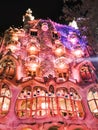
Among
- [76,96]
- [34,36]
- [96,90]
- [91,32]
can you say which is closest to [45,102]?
[76,96]

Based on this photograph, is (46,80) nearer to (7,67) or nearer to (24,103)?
(24,103)

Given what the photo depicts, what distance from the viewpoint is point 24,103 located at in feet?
63.2

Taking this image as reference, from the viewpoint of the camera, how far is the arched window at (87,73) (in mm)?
21045

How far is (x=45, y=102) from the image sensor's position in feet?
60.1

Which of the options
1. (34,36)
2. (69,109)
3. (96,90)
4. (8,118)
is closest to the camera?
(8,118)

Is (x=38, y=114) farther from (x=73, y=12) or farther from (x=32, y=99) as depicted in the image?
(x=73, y=12)

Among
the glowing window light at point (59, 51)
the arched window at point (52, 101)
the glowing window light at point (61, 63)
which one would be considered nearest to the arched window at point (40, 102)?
the arched window at point (52, 101)

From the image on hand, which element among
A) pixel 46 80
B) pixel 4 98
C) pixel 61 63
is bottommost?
pixel 4 98

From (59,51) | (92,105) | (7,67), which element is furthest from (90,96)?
(7,67)

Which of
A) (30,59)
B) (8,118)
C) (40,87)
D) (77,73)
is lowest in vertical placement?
(8,118)

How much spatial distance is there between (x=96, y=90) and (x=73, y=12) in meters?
6.52

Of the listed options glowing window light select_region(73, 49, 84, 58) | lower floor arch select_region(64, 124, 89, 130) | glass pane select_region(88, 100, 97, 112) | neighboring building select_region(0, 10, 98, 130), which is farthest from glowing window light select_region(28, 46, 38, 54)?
lower floor arch select_region(64, 124, 89, 130)

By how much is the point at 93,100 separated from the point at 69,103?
1.92 meters

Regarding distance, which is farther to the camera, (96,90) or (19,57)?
(19,57)
